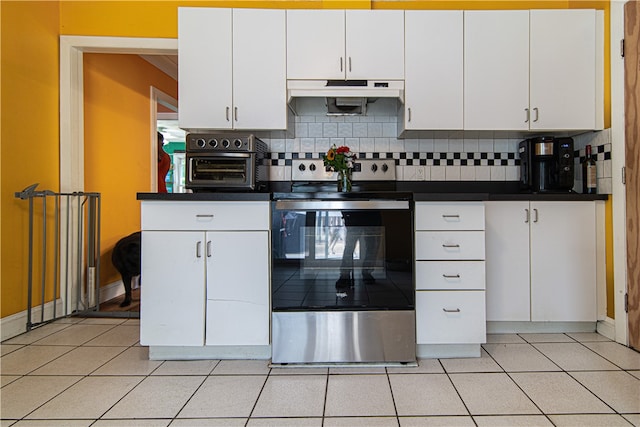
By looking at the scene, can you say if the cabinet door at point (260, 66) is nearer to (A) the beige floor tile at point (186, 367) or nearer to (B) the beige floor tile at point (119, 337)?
(A) the beige floor tile at point (186, 367)

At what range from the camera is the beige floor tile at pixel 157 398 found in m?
1.44

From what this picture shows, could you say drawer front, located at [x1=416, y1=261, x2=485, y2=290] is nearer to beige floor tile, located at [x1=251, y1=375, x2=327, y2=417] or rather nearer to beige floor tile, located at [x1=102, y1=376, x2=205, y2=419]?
beige floor tile, located at [x1=251, y1=375, x2=327, y2=417]

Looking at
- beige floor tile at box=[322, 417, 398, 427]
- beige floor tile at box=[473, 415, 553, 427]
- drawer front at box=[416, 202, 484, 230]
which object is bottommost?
beige floor tile at box=[322, 417, 398, 427]

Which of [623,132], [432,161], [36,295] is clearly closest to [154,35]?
[36,295]

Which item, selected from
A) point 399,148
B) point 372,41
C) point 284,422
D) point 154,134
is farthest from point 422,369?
point 154,134

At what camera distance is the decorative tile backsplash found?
8.57 feet

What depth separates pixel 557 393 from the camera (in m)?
1.55

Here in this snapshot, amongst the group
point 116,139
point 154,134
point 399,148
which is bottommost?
point 399,148

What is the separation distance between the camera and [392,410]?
1.44 metres

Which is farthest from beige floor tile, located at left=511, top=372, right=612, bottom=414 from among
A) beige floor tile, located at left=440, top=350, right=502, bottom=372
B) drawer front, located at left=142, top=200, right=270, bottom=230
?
drawer front, located at left=142, top=200, right=270, bottom=230

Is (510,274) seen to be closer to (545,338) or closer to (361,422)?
(545,338)

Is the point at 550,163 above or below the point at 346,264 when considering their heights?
above

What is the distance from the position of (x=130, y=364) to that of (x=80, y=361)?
0.29m

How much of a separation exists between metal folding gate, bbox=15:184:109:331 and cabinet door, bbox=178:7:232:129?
1.12 meters
